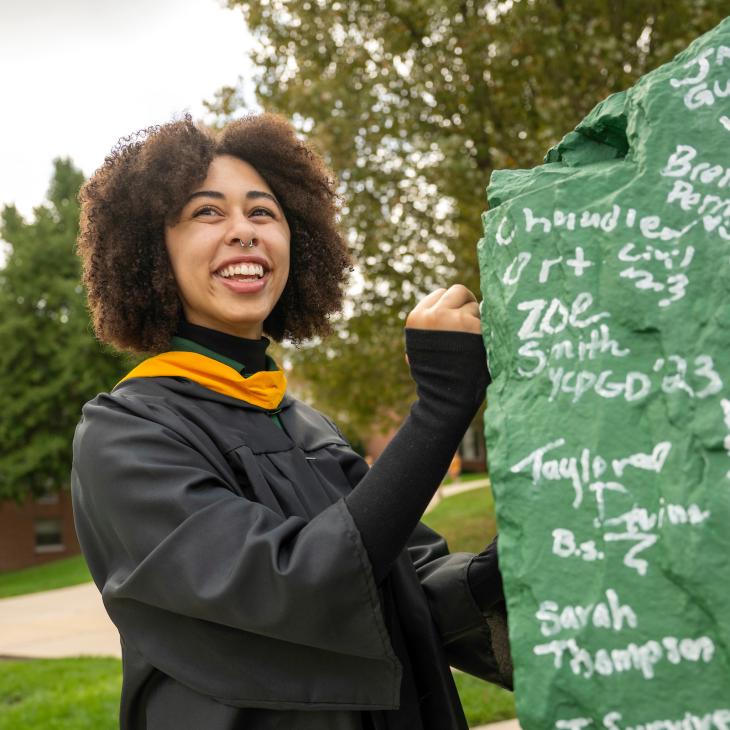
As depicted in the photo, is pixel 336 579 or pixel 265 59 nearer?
pixel 336 579

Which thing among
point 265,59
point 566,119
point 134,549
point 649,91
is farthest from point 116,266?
point 265,59

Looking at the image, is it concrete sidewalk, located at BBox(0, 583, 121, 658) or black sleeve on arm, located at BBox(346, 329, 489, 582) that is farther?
concrete sidewalk, located at BBox(0, 583, 121, 658)

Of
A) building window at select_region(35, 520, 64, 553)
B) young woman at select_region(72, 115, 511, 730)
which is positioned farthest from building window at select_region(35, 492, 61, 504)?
young woman at select_region(72, 115, 511, 730)

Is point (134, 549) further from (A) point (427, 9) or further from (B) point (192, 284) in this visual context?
(A) point (427, 9)

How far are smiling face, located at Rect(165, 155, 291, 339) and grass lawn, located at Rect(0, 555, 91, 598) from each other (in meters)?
15.2

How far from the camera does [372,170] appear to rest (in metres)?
8.45

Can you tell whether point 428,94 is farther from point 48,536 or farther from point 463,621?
point 48,536

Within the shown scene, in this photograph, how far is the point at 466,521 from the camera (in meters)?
13.4

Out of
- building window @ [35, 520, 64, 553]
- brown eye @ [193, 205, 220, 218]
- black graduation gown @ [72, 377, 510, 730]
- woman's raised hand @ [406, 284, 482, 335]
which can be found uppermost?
brown eye @ [193, 205, 220, 218]

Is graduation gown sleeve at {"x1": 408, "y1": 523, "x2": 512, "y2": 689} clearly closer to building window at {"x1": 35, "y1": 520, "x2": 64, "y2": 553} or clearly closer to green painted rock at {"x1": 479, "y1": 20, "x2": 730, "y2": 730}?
green painted rock at {"x1": 479, "y1": 20, "x2": 730, "y2": 730}

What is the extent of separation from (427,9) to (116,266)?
19.0 feet

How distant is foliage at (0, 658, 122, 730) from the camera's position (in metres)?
5.39

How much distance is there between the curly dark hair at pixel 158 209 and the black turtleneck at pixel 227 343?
73mm

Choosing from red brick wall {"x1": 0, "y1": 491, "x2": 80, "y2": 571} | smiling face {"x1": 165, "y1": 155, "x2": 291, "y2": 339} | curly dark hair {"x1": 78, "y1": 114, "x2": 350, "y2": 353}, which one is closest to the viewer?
smiling face {"x1": 165, "y1": 155, "x2": 291, "y2": 339}
